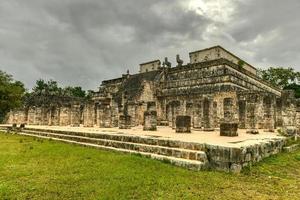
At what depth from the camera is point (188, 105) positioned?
58.4 feet

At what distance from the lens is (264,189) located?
15.1 ft

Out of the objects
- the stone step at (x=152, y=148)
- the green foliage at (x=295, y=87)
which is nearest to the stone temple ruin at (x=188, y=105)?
the stone step at (x=152, y=148)

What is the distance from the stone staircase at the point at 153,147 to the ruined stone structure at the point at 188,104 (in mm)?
4248

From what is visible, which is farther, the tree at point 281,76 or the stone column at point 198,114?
the tree at point 281,76

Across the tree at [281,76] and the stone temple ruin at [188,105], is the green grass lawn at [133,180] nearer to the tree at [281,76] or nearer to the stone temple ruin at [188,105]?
the stone temple ruin at [188,105]

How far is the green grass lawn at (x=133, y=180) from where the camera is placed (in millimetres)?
4105

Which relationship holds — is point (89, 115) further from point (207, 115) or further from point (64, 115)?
point (207, 115)

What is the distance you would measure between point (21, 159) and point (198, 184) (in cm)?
499

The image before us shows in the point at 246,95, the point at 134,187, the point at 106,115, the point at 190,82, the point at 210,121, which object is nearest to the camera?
the point at 134,187

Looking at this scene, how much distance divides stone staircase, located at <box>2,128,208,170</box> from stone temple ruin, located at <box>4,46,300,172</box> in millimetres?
3513

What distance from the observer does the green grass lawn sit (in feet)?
13.5

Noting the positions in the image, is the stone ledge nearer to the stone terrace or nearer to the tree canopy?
the stone terrace

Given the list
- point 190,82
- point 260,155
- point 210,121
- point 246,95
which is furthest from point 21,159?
point 190,82

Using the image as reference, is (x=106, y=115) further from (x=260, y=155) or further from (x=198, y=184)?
(x=198, y=184)
